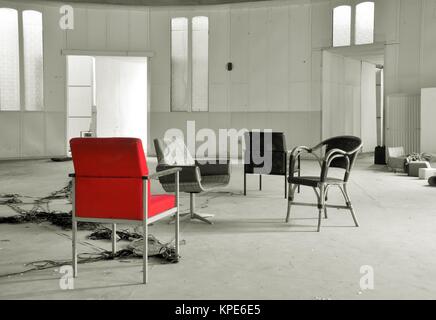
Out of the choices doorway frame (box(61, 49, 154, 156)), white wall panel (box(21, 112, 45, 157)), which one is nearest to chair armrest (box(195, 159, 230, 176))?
doorway frame (box(61, 49, 154, 156))

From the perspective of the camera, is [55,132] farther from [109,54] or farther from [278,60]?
[278,60]

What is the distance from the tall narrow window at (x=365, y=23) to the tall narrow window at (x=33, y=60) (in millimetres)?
8175

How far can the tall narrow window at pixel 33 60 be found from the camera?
13.0m

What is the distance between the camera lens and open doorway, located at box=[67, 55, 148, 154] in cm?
1356

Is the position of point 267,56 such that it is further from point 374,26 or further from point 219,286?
point 219,286

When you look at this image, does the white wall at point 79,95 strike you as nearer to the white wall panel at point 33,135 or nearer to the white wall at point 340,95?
the white wall panel at point 33,135

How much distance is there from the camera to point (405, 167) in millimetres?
9594

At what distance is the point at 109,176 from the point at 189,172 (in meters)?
1.68

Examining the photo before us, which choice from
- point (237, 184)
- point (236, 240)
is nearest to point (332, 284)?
point (236, 240)

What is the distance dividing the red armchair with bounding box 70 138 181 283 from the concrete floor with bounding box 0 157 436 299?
34 centimetres

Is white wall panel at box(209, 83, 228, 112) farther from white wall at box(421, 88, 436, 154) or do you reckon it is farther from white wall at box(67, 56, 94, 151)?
white wall at box(421, 88, 436, 154)

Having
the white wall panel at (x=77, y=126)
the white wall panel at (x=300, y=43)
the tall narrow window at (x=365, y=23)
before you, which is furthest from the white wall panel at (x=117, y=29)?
the tall narrow window at (x=365, y=23)

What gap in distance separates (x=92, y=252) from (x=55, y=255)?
0.29 m

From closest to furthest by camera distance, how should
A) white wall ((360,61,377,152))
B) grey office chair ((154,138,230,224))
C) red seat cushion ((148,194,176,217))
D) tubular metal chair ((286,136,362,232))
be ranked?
red seat cushion ((148,194,176,217)) < tubular metal chair ((286,136,362,232)) < grey office chair ((154,138,230,224)) < white wall ((360,61,377,152))
